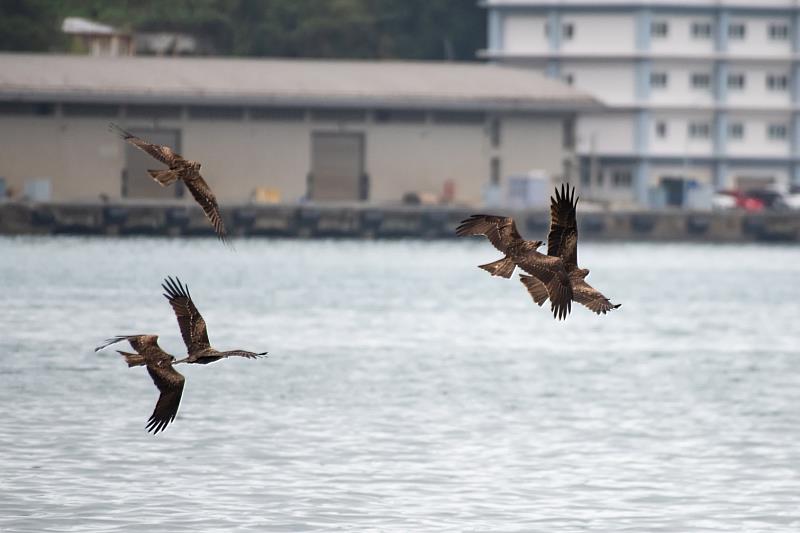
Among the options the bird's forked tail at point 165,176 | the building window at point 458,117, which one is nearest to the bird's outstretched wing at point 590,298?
the bird's forked tail at point 165,176

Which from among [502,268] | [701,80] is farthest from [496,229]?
[701,80]

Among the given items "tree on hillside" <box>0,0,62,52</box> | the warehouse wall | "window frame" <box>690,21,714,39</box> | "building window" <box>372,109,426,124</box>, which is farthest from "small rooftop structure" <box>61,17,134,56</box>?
the warehouse wall

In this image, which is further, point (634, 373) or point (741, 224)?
point (741, 224)

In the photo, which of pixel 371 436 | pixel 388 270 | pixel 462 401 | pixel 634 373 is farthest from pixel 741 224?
pixel 371 436

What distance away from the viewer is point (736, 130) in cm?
15462

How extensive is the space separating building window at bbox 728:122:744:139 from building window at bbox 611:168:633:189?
352 inches

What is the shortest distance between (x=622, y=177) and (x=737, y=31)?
48.7 ft

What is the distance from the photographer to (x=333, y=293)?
8544 cm

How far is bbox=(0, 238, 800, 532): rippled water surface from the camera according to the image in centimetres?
3133

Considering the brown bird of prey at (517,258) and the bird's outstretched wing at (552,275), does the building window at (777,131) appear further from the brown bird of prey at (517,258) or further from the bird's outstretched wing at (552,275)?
the bird's outstretched wing at (552,275)

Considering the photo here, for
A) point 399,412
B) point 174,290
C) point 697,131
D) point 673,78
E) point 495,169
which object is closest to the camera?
point 174,290

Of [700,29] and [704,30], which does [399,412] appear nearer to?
[700,29]

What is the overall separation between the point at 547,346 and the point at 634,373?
10.1 m

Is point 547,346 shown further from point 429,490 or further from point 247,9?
point 247,9
